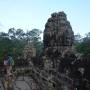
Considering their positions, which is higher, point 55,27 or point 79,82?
point 55,27

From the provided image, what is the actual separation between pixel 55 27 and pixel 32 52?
409 cm

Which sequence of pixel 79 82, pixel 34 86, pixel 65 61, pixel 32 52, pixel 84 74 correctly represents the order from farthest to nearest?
pixel 32 52
pixel 65 61
pixel 84 74
pixel 79 82
pixel 34 86

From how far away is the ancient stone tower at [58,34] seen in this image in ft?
76.1

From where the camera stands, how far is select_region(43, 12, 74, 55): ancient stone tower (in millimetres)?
23203

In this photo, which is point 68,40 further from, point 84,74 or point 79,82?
point 79,82

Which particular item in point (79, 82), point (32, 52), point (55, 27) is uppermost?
point (55, 27)

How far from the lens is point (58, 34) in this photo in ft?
76.5

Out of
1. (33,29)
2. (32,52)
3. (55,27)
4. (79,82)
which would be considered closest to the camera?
(79,82)

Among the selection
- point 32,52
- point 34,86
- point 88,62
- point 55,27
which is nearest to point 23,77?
point 34,86

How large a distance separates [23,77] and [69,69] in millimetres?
3602

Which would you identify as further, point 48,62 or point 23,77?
point 48,62

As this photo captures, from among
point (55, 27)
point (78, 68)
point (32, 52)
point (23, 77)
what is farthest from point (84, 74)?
point (32, 52)

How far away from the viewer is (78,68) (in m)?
19.8

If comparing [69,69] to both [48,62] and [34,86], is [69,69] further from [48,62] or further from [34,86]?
[34,86]
